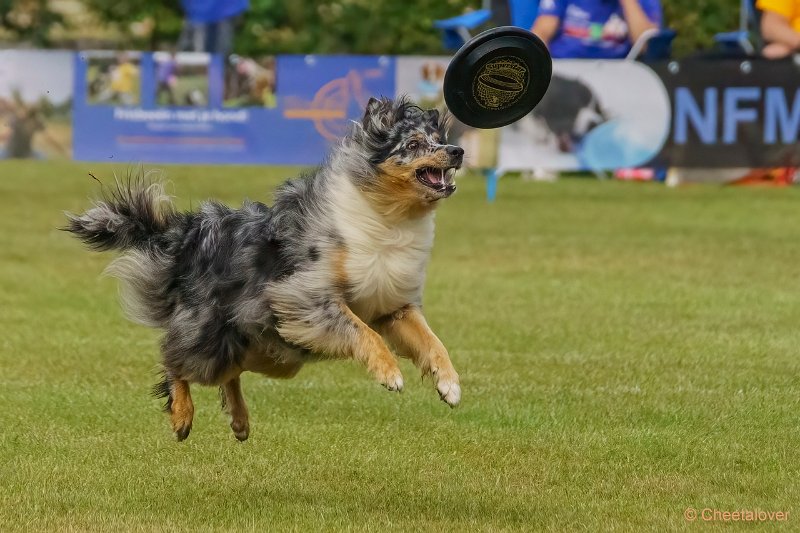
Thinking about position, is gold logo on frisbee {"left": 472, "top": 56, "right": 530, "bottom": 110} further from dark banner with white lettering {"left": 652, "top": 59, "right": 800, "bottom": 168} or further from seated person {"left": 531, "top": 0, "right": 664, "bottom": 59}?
seated person {"left": 531, "top": 0, "right": 664, "bottom": 59}

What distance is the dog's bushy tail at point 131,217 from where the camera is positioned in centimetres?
683

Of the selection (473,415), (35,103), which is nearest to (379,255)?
(473,415)

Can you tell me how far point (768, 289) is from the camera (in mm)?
12133

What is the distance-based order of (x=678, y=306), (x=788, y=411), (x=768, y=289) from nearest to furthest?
1. (x=788, y=411)
2. (x=678, y=306)
3. (x=768, y=289)


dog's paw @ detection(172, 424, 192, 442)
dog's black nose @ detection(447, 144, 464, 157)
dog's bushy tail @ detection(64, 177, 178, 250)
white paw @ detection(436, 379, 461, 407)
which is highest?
dog's black nose @ detection(447, 144, 464, 157)

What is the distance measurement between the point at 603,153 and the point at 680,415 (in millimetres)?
9534

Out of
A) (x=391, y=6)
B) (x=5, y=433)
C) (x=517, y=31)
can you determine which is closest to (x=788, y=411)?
(x=517, y=31)

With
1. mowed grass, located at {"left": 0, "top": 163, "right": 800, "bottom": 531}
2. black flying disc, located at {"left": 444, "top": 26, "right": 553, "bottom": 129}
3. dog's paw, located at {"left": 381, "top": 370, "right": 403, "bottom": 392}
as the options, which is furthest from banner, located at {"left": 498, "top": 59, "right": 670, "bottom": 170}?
dog's paw, located at {"left": 381, "top": 370, "right": 403, "bottom": 392}

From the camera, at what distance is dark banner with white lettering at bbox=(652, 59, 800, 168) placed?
1666cm

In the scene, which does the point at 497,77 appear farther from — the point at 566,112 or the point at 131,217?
the point at 566,112

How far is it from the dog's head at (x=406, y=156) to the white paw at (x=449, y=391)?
30.3 inches

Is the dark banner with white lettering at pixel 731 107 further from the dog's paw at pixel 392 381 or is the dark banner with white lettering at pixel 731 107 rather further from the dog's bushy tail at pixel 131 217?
the dog's paw at pixel 392 381

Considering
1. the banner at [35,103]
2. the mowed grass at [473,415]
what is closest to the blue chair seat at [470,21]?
the banner at [35,103]

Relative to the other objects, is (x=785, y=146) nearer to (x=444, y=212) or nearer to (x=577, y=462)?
(x=444, y=212)
